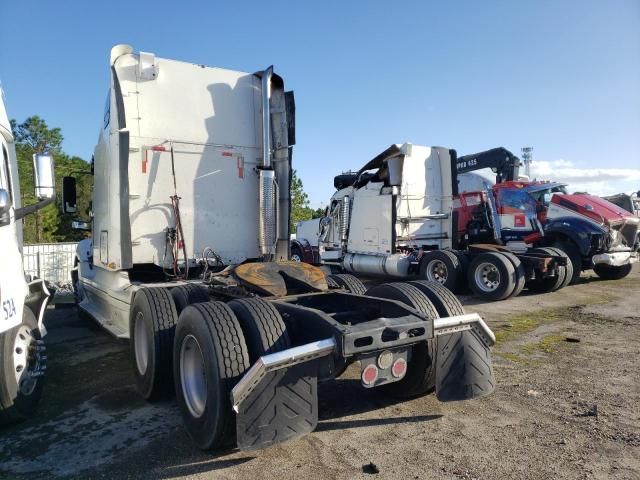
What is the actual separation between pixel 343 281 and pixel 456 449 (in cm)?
246

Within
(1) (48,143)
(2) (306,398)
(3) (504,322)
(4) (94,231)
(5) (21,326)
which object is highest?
(1) (48,143)

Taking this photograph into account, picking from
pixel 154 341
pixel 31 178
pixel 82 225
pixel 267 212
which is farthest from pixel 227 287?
pixel 31 178

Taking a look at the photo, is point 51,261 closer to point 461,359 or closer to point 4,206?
point 4,206

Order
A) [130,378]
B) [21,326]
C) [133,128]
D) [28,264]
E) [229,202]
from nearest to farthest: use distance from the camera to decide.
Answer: [21,326], [130,378], [133,128], [229,202], [28,264]

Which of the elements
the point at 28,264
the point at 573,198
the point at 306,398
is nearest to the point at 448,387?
the point at 306,398

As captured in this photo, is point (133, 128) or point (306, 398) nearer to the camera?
point (306, 398)

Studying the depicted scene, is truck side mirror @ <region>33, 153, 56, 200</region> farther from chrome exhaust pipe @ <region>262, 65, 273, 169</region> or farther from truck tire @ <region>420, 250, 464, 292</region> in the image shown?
truck tire @ <region>420, 250, 464, 292</region>

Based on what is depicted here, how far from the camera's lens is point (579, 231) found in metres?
12.6

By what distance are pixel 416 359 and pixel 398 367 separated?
60 centimetres

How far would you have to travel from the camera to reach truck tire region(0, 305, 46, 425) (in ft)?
12.9

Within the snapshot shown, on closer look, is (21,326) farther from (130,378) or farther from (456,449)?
(456,449)

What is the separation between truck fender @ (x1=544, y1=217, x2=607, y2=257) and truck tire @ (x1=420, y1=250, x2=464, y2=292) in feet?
12.4

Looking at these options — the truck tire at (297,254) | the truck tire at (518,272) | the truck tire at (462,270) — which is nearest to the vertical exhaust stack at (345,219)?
Result: the truck tire at (462,270)

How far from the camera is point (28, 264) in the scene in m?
14.7
